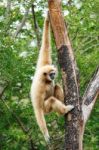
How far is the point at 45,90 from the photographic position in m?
8.91

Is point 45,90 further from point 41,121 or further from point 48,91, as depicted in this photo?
point 41,121

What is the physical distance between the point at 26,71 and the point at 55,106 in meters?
5.35

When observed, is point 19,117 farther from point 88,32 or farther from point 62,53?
point 62,53

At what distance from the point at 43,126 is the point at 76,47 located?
684cm

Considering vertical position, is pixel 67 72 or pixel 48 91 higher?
pixel 67 72

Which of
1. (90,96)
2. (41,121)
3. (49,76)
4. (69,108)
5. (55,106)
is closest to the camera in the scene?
(69,108)

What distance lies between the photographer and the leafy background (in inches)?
523

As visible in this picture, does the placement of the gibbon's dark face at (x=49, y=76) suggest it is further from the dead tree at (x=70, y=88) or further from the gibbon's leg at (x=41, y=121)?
the dead tree at (x=70, y=88)

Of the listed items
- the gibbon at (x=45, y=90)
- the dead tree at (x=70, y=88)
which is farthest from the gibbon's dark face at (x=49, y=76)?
the dead tree at (x=70, y=88)

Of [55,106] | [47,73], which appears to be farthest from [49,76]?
[55,106]

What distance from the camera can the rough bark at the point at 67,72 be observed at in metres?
7.70

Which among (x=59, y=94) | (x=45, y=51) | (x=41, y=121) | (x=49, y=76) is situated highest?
(x=45, y=51)

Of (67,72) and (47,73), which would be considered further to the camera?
(47,73)

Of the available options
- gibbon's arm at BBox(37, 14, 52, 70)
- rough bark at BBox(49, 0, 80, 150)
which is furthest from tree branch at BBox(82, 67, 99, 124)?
gibbon's arm at BBox(37, 14, 52, 70)
